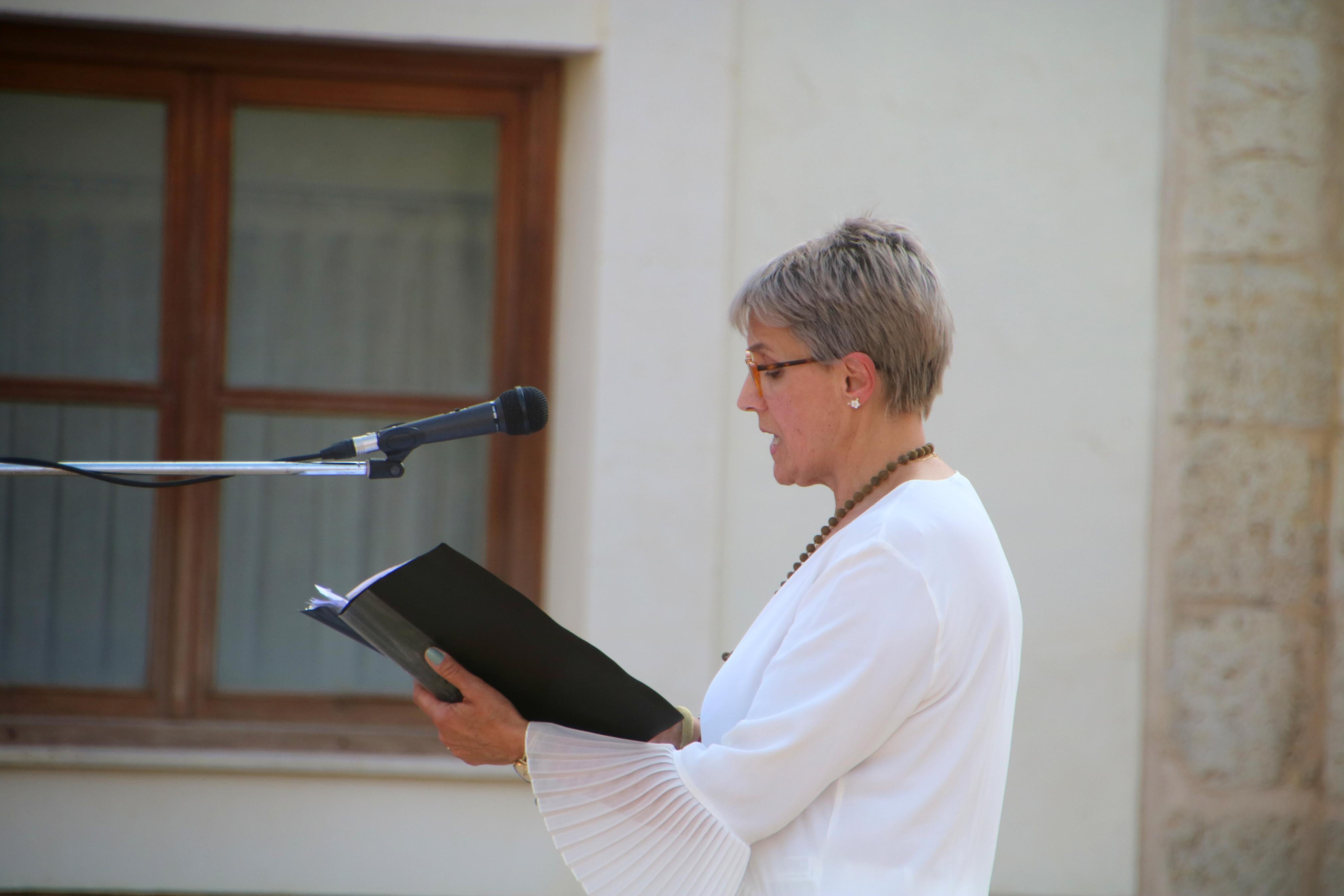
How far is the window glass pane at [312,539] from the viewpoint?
11.7ft

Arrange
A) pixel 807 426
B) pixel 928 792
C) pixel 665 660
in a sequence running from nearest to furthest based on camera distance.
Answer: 1. pixel 928 792
2. pixel 807 426
3. pixel 665 660

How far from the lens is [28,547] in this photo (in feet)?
11.6

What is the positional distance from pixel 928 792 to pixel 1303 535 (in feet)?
8.12

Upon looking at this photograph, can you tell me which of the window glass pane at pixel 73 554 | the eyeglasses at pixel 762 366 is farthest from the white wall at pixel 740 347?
the eyeglasses at pixel 762 366

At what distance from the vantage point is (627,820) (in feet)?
4.65

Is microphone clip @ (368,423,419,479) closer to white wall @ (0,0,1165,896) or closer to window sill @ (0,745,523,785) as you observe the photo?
white wall @ (0,0,1165,896)

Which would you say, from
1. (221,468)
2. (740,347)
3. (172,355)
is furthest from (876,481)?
(172,355)

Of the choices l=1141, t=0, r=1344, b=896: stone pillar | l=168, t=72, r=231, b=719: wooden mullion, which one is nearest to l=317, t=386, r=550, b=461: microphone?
l=168, t=72, r=231, b=719: wooden mullion

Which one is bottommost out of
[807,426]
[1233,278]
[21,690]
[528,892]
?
[528,892]

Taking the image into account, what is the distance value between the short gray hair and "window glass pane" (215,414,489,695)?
219 cm

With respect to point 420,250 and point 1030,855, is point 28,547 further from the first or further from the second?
point 1030,855

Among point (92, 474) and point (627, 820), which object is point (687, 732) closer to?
point (627, 820)

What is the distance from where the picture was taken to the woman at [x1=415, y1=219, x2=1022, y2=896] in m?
1.34

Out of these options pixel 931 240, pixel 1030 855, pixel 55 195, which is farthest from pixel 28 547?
pixel 1030 855
